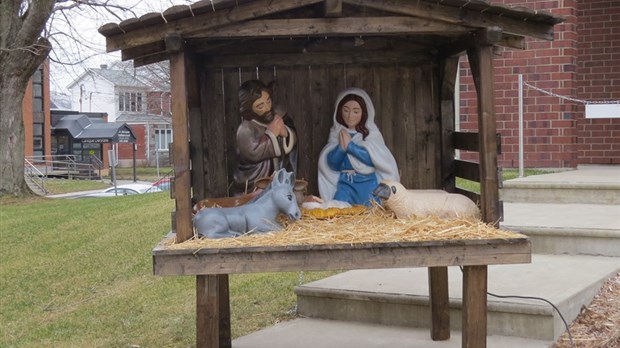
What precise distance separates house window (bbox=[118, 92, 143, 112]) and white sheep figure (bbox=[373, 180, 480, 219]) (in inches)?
1781

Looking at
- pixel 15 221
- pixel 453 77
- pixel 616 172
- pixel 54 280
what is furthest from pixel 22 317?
pixel 616 172

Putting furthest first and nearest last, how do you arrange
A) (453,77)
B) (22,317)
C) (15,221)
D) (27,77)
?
(27,77) < (15,221) < (22,317) < (453,77)

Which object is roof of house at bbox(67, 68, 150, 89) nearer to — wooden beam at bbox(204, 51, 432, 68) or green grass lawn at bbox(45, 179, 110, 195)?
green grass lawn at bbox(45, 179, 110, 195)

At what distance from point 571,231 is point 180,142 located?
3.70 metres

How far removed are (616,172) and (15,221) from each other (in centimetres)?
870

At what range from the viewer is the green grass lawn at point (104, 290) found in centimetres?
568

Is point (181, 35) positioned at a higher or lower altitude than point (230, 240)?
higher

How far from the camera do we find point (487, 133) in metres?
3.72

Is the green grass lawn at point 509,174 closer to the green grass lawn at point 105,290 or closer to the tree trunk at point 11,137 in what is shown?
the green grass lawn at point 105,290

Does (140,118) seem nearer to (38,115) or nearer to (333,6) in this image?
(38,115)

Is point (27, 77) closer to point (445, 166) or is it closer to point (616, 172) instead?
point (616, 172)

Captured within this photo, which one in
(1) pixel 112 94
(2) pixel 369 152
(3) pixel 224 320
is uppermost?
(1) pixel 112 94

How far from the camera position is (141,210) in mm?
11227

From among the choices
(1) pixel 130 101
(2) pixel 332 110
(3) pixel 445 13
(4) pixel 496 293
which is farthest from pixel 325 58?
(1) pixel 130 101
